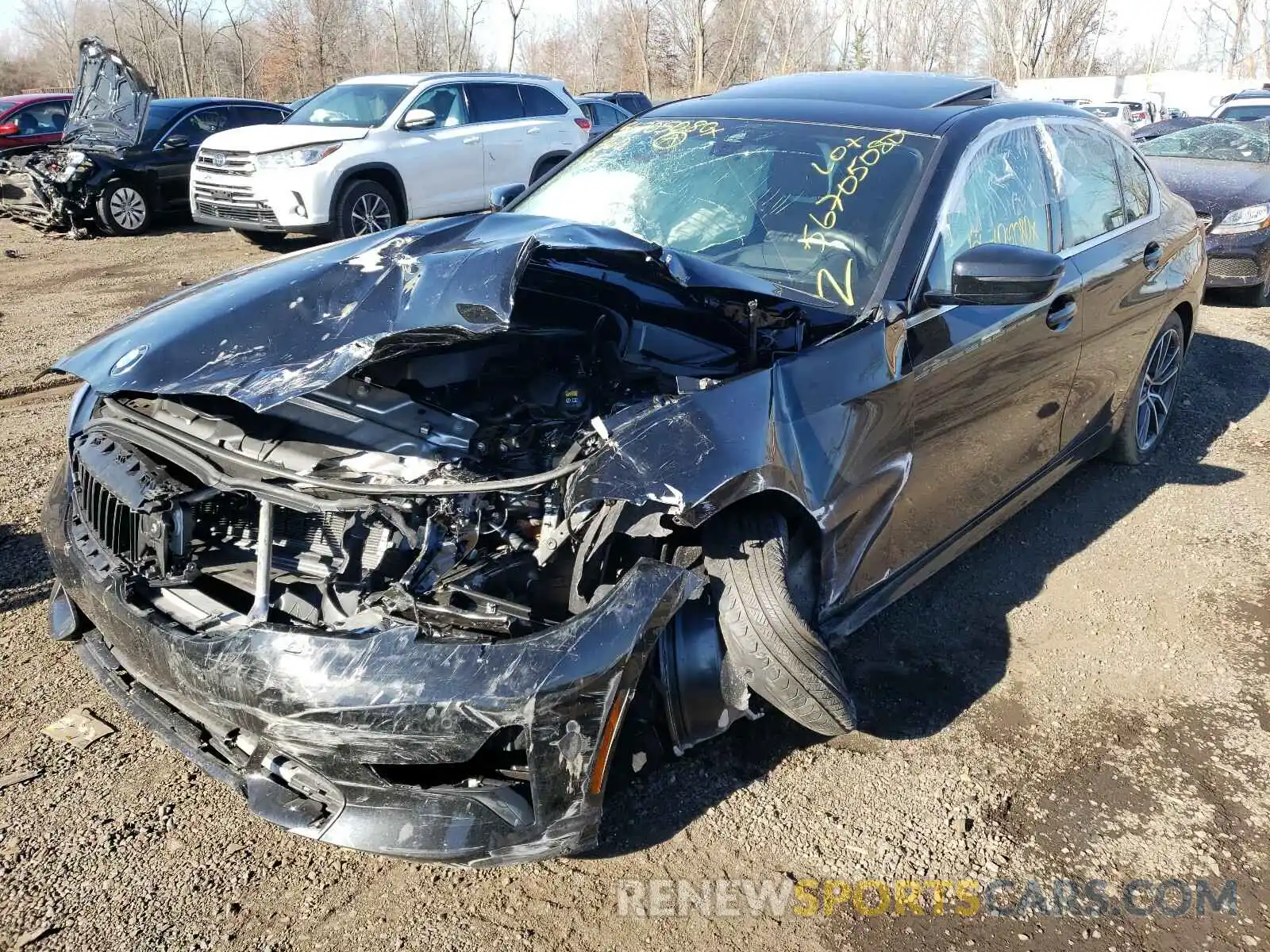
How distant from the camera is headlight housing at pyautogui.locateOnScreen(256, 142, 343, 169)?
966cm

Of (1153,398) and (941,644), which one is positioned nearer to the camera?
(941,644)

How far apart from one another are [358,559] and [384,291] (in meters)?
0.78

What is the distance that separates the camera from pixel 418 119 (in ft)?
32.7

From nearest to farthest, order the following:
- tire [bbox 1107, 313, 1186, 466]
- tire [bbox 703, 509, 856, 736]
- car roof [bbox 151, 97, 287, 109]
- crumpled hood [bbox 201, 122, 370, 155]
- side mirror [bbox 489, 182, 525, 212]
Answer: tire [bbox 703, 509, 856, 736] < side mirror [bbox 489, 182, 525, 212] < tire [bbox 1107, 313, 1186, 466] < crumpled hood [bbox 201, 122, 370, 155] < car roof [bbox 151, 97, 287, 109]

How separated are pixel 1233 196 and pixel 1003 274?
7331 millimetres

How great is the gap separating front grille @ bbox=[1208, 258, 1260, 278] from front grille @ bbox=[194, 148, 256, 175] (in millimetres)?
9134

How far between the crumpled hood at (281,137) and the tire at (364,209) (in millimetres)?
498

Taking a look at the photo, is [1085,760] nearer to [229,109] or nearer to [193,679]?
[193,679]

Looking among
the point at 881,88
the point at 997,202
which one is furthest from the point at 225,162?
the point at 997,202

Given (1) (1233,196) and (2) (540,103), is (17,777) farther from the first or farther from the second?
(2) (540,103)

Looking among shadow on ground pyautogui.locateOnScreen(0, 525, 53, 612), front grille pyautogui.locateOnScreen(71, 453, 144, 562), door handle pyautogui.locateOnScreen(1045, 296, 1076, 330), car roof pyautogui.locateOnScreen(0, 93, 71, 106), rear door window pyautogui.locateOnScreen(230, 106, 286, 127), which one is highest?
car roof pyautogui.locateOnScreen(0, 93, 71, 106)

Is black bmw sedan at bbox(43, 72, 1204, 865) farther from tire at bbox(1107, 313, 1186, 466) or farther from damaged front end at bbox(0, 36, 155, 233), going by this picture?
damaged front end at bbox(0, 36, 155, 233)

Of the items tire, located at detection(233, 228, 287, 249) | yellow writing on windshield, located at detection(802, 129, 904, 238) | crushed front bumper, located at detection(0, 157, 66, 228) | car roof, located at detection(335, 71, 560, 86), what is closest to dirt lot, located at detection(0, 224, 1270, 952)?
yellow writing on windshield, located at detection(802, 129, 904, 238)

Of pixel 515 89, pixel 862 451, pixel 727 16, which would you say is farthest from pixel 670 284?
pixel 727 16
